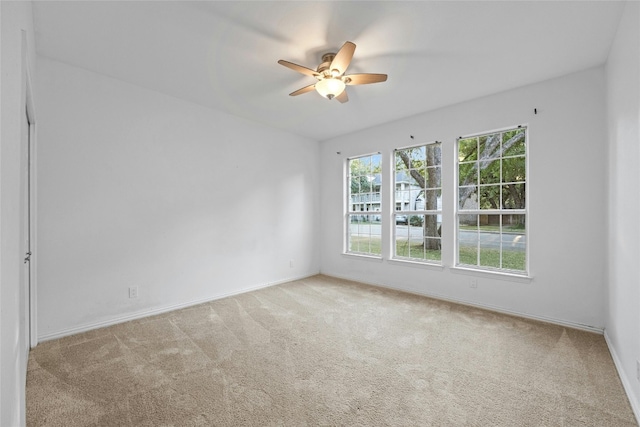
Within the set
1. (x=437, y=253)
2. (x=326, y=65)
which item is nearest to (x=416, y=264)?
(x=437, y=253)

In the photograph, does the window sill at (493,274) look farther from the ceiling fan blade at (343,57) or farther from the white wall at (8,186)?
the white wall at (8,186)

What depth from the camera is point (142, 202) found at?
3152 mm

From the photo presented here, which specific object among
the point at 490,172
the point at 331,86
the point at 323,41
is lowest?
the point at 490,172

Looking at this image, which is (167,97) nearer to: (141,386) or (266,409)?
(141,386)

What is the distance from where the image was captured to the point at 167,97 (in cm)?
333

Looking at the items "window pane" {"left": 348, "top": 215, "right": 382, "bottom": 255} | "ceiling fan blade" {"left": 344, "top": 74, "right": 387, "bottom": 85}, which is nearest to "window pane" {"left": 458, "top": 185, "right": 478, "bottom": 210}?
"window pane" {"left": 348, "top": 215, "right": 382, "bottom": 255}

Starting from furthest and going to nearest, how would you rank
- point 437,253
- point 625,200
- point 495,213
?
point 437,253 < point 495,213 < point 625,200

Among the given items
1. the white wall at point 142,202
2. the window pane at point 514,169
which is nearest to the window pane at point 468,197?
the window pane at point 514,169

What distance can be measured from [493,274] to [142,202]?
13.8 feet

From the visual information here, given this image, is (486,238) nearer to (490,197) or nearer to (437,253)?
(490,197)

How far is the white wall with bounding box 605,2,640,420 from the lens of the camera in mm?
1767

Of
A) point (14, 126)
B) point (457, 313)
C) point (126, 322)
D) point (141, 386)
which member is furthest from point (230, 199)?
point (457, 313)

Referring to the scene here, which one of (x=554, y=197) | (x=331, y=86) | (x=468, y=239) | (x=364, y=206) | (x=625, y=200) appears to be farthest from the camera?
(x=364, y=206)

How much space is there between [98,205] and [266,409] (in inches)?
102
